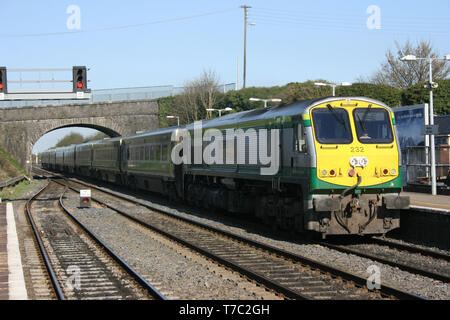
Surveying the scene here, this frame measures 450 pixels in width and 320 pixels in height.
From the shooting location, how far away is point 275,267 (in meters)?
11.2

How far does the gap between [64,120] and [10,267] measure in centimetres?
5293

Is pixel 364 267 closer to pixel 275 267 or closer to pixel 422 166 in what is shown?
pixel 275 267

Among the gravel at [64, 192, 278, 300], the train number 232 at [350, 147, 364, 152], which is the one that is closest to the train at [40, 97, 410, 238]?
the train number 232 at [350, 147, 364, 152]

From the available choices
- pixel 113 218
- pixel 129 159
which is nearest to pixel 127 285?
pixel 113 218

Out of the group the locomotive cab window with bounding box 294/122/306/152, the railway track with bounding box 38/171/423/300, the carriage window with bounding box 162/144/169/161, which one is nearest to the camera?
the railway track with bounding box 38/171/423/300

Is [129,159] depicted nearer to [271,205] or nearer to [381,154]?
[271,205]

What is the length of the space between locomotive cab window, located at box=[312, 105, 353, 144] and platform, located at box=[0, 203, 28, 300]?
21.9 ft

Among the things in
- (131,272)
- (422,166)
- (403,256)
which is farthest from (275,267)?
(422,166)

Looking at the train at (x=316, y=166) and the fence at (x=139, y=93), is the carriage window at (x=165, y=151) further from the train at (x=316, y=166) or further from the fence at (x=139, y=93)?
the fence at (x=139, y=93)

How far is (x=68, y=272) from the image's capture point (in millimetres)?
11328

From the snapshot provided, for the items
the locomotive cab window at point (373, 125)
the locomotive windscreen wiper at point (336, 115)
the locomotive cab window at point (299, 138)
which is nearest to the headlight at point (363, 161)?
the locomotive cab window at point (373, 125)

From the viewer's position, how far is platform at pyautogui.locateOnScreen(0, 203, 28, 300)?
8820 millimetres

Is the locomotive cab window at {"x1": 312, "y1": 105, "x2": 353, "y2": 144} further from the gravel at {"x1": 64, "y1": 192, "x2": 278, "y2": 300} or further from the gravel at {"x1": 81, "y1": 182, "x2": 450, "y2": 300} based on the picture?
the gravel at {"x1": 64, "y1": 192, "x2": 278, "y2": 300}
